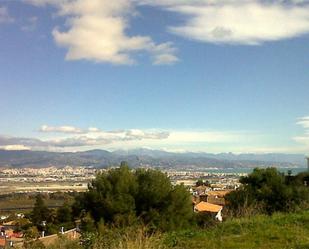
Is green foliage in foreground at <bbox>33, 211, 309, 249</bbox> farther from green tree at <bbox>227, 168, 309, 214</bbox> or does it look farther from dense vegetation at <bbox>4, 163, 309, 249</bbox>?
green tree at <bbox>227, 168, 309, 214</bbox>

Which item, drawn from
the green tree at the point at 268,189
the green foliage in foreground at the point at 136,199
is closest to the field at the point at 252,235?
the green foliage in foreground at the point at 136,199

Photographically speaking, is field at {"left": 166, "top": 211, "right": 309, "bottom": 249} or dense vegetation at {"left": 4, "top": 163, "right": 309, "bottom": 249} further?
dense vegetation at {"left": 4, "top": 163, "right": 309, "bottom": 249}

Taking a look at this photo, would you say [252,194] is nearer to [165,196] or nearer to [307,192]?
[307,192]

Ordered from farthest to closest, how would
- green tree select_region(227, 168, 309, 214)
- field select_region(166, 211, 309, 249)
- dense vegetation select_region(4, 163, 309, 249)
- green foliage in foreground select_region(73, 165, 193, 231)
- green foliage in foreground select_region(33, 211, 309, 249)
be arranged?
green tree select_region(227, 168, 309, 214) → green foliage in foreground select_region(73, 165, 193, 231) → dense vegetation select_region(4, 163, 309, 249) → field select_region(166, 211, 309, 249) → green foliage in foreground select_region(33, 211, 309, 249)

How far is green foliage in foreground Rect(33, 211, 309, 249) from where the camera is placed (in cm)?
587

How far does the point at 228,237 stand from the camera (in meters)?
7.02

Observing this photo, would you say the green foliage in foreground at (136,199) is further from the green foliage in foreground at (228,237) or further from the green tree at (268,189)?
the green foliage in foreground at (228,237)

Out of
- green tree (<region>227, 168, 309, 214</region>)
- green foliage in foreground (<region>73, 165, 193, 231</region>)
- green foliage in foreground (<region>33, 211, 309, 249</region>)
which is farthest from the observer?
green tree (<region>227, 168, 309, 214</region>)

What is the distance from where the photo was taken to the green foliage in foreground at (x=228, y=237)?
19.3ft

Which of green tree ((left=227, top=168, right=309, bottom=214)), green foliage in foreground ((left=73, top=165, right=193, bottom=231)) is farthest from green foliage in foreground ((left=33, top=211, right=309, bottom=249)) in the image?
green tree ((left=227, top=168, right=309, bottom=214))

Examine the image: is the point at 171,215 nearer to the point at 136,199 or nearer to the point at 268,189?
the point at 136,199

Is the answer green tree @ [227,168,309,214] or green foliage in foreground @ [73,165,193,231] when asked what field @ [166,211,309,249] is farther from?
green tree @ [227,168,309,214]

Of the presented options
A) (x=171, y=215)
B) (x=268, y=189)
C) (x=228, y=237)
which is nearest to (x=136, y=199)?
(x=171, y=215)

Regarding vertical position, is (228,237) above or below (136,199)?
above
